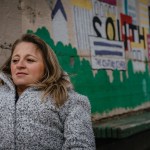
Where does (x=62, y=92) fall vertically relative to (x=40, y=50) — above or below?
below

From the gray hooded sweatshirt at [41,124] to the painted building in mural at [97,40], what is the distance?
5.64 ft

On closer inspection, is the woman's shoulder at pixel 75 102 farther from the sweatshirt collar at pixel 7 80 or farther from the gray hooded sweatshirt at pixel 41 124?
the sweatshirt collar at pixel 7 80

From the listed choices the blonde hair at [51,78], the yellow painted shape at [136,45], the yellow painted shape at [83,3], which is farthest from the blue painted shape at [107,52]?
the blonde hair at [51,78]

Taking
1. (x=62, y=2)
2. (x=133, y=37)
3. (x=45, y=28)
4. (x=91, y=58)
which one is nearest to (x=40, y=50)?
(x=45, y=28)

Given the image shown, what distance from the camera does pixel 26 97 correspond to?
95.9 inches

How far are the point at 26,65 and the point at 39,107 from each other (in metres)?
0.31

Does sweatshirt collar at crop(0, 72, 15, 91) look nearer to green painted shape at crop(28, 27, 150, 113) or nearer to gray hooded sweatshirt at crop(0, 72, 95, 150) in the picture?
gray hooded sweatshirt at crop(0, 72, 95, 150)

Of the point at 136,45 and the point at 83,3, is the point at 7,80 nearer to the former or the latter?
the point at 83,3

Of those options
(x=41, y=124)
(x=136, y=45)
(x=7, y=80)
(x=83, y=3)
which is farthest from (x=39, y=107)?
(x=136, y=45)

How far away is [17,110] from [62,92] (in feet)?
0.98

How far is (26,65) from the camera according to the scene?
2561 mm

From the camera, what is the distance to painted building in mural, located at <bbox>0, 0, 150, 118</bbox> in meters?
4.44

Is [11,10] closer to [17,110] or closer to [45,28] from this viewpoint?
[45,28]

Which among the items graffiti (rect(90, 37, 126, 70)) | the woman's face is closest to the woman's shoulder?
the woman's face
